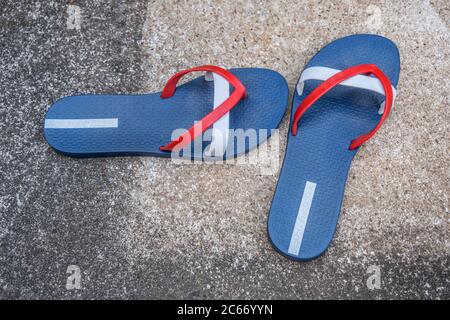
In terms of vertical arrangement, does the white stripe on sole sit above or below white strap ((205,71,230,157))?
below

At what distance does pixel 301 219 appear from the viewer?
1134mm

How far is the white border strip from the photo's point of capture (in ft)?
3.89

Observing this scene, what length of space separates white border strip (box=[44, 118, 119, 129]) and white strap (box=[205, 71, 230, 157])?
0.80 feet

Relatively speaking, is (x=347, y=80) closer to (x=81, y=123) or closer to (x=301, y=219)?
(x=301, y=219)

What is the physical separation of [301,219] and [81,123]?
58cm

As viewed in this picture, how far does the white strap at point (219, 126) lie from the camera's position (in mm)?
1142

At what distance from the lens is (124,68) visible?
1.28m

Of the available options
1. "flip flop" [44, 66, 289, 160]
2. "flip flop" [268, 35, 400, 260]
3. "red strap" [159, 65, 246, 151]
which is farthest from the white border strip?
"flip flop" [268, 35, 400, 260]

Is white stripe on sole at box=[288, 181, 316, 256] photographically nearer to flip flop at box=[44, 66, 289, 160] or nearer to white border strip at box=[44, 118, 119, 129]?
flip flop at box=[44, 66, 289, 160]

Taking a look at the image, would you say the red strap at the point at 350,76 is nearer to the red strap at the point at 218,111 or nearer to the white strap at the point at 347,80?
the white strap at the point at 347,80

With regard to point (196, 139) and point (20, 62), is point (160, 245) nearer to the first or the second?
point (196, 139)

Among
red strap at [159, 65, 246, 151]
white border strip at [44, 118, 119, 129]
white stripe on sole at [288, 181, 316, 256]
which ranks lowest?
white stripe on sole at [288, 181, 316, 256]
